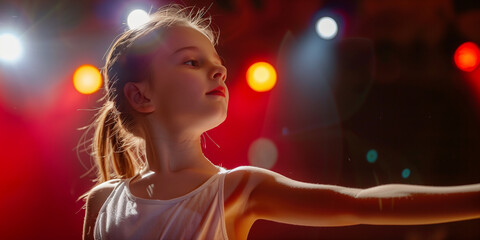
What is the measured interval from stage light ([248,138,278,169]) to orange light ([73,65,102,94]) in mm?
759

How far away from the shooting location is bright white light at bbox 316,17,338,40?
1.80m

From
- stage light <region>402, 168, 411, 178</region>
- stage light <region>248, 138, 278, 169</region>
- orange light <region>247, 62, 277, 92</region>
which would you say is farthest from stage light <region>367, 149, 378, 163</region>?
orange light <region>247, 62, 277, 92</region>

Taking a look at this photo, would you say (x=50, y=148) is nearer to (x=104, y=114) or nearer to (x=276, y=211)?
(x=104, y=114)

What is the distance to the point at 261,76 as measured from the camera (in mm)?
1821

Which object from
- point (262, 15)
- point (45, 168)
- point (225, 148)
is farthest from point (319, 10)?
point (45, 168)

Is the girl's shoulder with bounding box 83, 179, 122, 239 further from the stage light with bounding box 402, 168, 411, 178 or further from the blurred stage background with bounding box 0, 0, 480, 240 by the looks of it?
the stage light with bounding box 402, 168, 411, 178

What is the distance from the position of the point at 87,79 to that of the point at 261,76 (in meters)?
0.79

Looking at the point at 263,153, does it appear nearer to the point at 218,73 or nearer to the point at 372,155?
the point at 372,155

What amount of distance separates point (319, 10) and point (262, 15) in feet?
0.86

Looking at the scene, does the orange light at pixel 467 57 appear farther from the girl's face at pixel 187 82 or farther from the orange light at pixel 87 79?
the orange light at pixel 87 79

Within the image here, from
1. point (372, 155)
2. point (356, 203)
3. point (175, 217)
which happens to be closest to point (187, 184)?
point (175, 217)

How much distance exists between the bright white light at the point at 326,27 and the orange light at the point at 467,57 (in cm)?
55

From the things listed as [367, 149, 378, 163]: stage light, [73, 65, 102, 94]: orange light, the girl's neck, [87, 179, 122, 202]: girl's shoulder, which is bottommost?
[367, 149, 378, 163]: stage light

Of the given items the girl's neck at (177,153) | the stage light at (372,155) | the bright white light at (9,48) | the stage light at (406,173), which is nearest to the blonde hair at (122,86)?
the girl's neck at (177,153)
